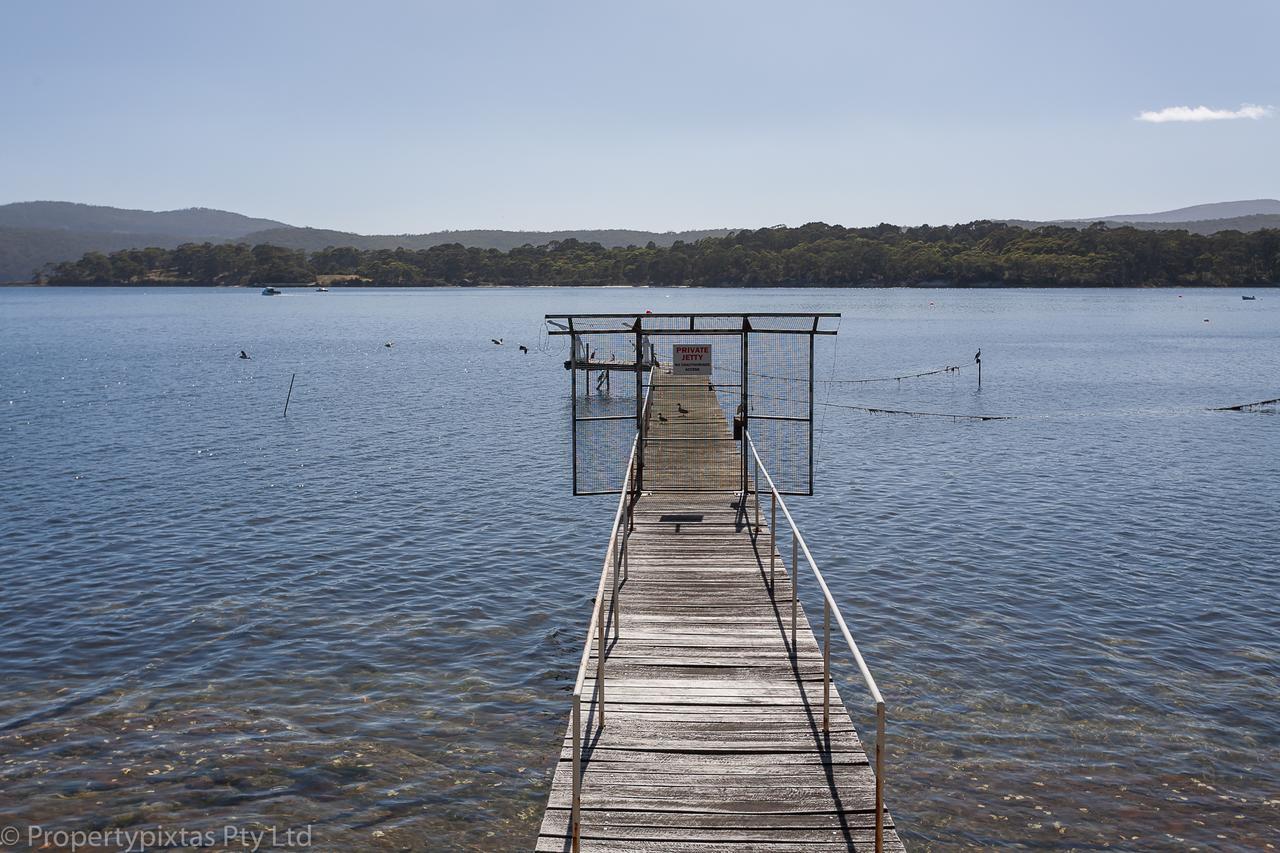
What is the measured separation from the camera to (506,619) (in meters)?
20.2

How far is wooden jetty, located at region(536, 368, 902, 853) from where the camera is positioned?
881 cm

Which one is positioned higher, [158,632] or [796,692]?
[796,692]

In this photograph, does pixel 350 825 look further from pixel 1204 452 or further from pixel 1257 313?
pixel 1257 313

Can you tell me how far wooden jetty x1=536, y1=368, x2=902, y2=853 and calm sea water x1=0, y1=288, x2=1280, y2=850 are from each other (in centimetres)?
252

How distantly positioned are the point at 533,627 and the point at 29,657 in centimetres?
904

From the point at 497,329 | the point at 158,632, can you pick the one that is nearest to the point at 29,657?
the point at 158,632

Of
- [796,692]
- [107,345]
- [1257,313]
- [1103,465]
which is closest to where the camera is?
[796,692]

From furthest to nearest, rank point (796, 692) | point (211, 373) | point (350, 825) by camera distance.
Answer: point (211, 373) < point (350, 825) < point (796, 692)

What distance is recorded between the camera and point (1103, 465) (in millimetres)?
36781

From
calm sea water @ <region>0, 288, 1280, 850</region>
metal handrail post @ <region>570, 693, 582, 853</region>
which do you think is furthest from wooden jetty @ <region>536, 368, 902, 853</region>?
calm sea water @ <region>0, 288, 1280, 850</region>

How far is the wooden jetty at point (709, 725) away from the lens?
8.81 m

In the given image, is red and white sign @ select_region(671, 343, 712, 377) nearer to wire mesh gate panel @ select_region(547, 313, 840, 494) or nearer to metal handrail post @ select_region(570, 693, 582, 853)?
wire mesh gate panel @ select_region(547, 313, 840, 494)

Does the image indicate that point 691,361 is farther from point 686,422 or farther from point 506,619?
point 506,619

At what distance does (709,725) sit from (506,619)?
1011 cm
